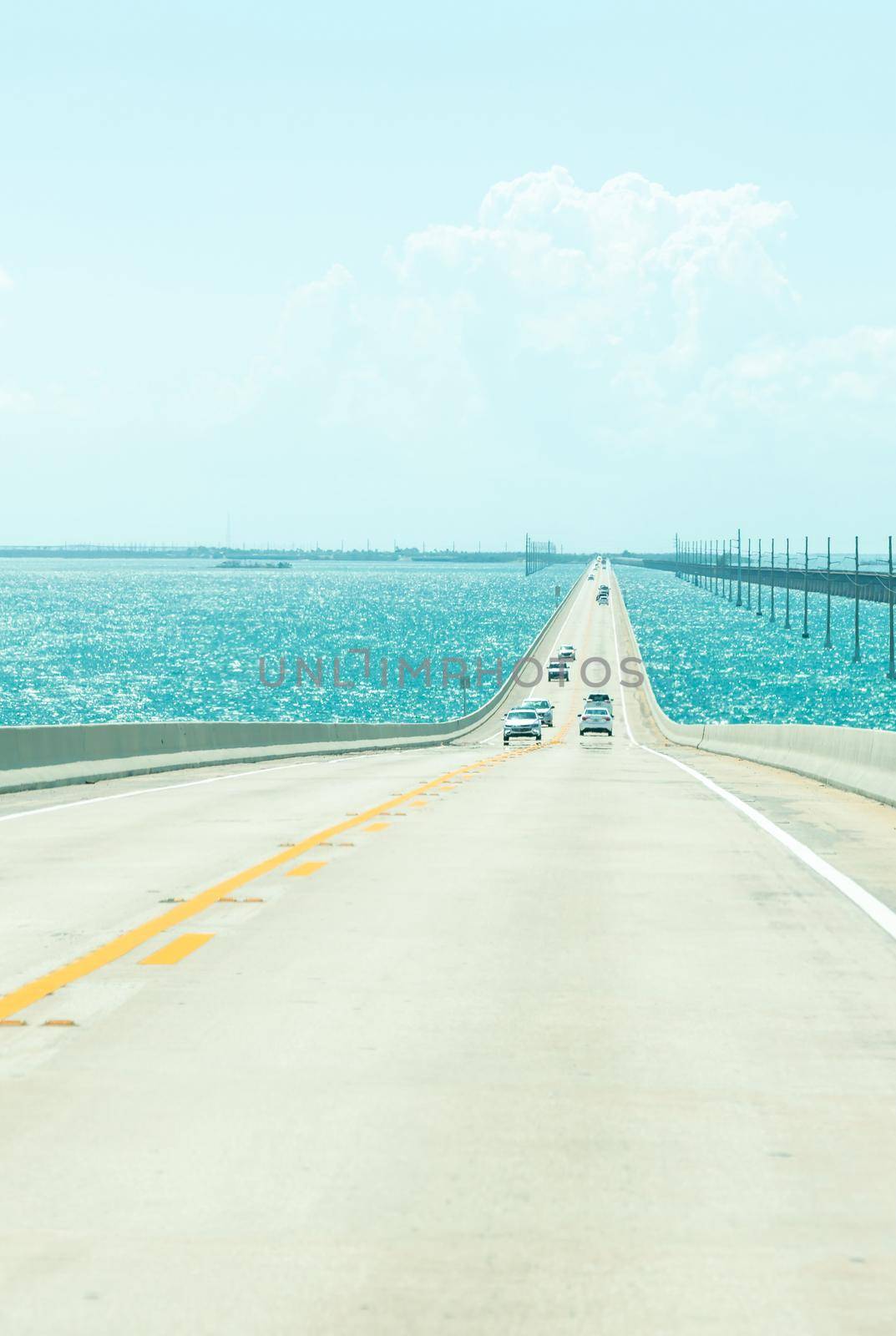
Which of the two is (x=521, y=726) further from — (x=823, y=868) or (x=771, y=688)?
(x=771, y=688)

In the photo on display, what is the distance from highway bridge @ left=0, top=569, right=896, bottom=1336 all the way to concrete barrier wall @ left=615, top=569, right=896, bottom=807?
9.21 meters

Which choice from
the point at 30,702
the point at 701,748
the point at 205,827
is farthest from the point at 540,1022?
the point at 30,702

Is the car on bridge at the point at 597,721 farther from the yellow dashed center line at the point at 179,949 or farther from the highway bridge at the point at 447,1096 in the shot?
the yellow dashed center line at the point at 179,949

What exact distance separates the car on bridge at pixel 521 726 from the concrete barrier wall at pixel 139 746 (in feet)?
74.2

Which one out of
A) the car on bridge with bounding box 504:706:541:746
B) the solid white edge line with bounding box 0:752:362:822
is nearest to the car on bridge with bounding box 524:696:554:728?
the car on bridge with bounding box 504:706:541:746

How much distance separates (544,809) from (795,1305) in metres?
16.0

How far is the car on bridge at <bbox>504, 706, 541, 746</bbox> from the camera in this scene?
74812 mm

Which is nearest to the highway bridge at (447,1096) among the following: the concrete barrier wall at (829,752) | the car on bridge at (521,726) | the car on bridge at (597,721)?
the concrete barrier wall at (829,752)

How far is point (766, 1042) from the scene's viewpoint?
731 centimetres

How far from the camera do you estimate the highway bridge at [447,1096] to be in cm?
443

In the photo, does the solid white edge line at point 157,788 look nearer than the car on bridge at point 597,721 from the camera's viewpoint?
Yes

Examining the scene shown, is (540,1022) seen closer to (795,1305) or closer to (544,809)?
(795,1305)

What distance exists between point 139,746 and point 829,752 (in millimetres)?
11546

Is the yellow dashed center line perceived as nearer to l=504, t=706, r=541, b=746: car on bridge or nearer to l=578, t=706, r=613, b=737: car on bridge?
l=504, t=706, r=541, b=746: car on bridge
